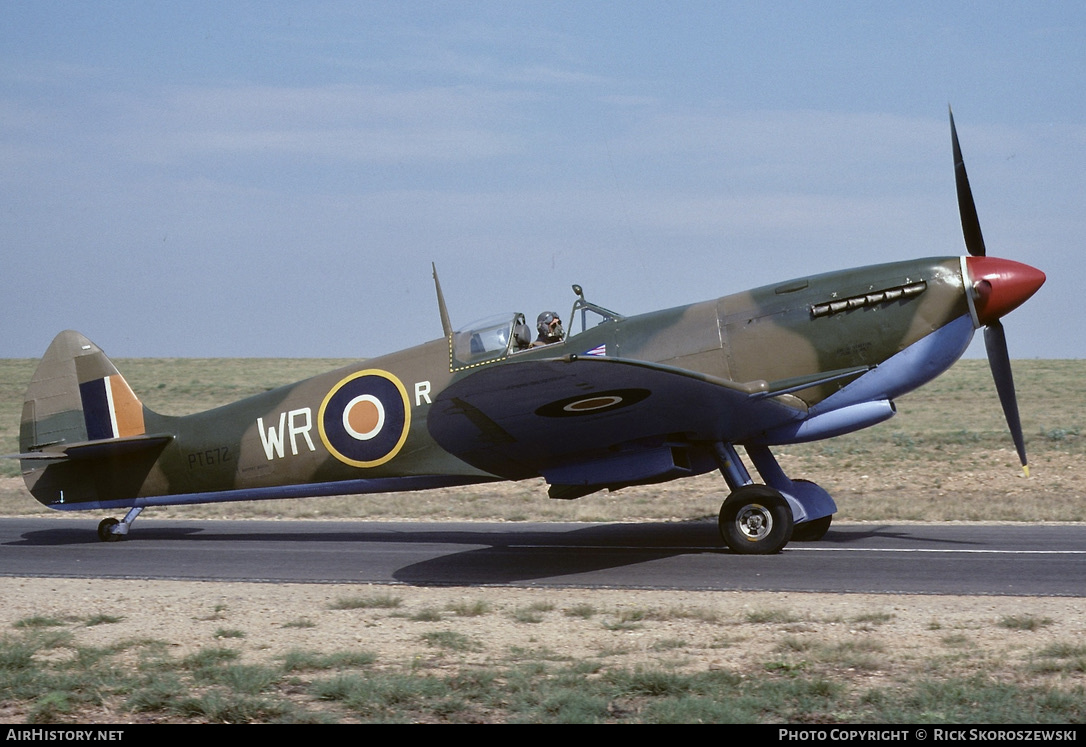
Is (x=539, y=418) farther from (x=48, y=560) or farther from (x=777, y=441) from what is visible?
(x=48, y=560)

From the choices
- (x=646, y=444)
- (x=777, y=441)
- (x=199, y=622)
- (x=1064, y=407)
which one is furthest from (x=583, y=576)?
(x=1064, y=407)

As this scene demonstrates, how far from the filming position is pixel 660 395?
926 cm

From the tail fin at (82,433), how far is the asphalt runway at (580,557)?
720 millimetres

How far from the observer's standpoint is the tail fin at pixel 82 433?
12.7 m

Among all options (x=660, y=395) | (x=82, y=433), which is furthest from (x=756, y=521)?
(x=82, y=433)

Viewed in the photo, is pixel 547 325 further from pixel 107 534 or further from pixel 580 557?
pixel 107 534

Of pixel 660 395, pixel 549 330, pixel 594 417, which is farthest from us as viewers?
pixel 549 330

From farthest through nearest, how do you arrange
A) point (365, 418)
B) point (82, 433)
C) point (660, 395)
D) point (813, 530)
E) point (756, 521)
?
point (82, 433) < point (813, 530) < point (365, 418) < point (756, 521) < point (660, 395)

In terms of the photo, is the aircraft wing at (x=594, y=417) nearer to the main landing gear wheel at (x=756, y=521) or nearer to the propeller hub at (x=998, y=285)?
the main landing gear wheel at (x=756, y=521)

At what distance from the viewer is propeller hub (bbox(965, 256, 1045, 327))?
10.0 m

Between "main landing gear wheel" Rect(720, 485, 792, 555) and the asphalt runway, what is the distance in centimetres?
16

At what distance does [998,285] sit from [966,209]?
1.23 metres

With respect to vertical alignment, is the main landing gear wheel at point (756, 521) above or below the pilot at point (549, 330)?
below

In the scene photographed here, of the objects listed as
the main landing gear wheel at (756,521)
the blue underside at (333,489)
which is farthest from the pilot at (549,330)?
the main landing gear wheel at (756,521)
